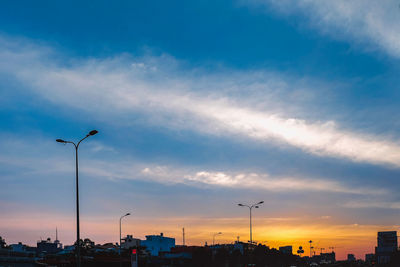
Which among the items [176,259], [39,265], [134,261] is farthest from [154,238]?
[134,261]

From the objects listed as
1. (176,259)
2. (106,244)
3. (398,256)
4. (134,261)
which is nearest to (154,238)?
(106,244)

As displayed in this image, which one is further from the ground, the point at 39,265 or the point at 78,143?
the point at 78,143

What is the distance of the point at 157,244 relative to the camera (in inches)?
7234

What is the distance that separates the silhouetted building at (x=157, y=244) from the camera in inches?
7116

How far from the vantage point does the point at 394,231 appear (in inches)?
6816

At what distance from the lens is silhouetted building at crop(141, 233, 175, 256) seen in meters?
181

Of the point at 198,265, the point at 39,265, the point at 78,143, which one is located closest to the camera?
the point at 78,143

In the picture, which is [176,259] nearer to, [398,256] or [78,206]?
[398,256]

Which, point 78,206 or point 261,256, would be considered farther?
point 261,256

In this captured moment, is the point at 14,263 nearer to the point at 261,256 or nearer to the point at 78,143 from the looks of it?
the point at 78,143

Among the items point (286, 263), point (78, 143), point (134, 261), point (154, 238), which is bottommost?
point (286, 263)

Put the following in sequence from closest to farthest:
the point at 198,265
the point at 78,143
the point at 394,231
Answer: the point at 78,143, the point at 198,265, the point at 394,231

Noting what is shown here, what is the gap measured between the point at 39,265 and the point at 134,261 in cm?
4174

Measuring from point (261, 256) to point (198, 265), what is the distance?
38186 mm
